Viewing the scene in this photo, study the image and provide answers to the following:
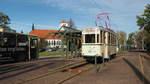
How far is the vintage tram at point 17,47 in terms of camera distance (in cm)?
1916

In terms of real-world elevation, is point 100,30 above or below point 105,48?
above

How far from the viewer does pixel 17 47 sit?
20938 mm

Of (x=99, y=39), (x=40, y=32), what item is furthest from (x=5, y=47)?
(x=40, y=32)

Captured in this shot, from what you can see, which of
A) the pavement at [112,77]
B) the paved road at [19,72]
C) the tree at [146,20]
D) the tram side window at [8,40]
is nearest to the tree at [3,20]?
the tree at [146,20]

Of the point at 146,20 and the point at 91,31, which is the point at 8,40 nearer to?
the point at 91,31

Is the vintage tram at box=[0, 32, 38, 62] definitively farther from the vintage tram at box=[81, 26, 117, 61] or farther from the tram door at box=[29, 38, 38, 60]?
the vintage tram at box=[81, 26, 117, 61]

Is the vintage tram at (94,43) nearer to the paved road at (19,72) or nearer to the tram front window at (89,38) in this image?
the tram front window at (89,38)

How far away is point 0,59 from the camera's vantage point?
60.9 feet

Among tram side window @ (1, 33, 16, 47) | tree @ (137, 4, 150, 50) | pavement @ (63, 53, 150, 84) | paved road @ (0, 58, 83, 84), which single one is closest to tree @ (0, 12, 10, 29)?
tree @ (137, 4, 150, 50)

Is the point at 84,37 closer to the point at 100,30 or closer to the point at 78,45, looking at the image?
the point at 100,30

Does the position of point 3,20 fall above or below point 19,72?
above

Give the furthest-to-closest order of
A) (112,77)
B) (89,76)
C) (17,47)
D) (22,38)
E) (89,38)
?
1. (22,38)
2. (17,47)
3. (89,38)
4. (89,76)
5. (112,77)

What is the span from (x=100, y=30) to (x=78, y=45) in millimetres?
7485

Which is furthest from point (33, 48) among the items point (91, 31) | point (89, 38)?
point (91, 31)
